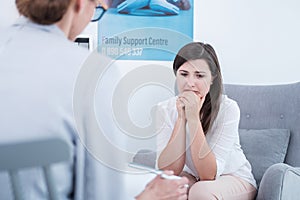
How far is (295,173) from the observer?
63.2 inches

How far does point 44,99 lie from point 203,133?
3.47 ft

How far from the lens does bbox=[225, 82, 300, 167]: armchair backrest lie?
6.74 feet

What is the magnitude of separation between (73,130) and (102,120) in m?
0.05

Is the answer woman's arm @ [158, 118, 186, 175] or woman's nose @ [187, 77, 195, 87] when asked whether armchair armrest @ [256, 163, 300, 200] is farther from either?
woman's nose @ [187, 77, 195, 87]

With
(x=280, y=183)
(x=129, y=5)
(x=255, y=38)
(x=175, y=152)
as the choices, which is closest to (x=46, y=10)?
(x=175, y=152)

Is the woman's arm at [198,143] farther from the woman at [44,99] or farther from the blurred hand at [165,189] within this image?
the woman at [44,99]

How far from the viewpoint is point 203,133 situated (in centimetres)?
163

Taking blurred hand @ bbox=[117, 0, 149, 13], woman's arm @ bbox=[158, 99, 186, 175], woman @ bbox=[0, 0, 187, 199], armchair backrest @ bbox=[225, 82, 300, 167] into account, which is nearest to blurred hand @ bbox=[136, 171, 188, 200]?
woman @ bbox=[0, 0, 187, 199]

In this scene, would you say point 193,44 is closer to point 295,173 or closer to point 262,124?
point 295,173

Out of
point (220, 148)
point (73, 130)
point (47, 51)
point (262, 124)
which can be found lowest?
point (262, 124)

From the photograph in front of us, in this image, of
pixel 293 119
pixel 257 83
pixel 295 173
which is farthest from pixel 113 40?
pixel 295 173

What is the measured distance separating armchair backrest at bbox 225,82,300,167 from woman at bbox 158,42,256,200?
1.36 ft

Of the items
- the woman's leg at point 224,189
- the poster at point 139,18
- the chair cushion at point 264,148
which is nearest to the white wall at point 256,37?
the poster at point 139,18

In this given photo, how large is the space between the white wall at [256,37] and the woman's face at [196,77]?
3.18 ft
